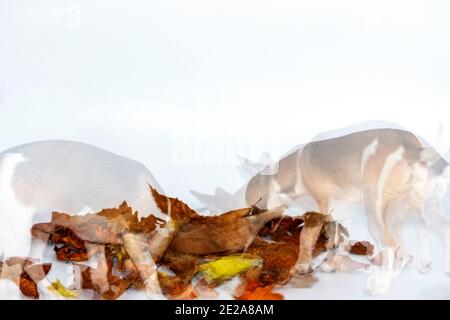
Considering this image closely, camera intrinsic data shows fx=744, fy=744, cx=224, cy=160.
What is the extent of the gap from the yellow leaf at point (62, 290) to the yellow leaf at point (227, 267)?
0.29 m

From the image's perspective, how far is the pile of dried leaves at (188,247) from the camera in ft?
5.38

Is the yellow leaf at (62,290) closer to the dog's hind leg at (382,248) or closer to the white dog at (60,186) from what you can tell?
the white dog at (60,186)

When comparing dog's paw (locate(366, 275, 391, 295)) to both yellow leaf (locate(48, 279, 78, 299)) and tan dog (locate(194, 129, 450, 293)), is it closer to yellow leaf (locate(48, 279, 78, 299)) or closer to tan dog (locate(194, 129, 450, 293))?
tan dog (locate(194, 129, 450, 293))

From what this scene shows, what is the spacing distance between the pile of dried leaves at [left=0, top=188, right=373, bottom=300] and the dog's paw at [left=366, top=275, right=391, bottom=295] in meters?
0.13

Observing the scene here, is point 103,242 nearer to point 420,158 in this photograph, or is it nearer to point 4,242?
point 4,242

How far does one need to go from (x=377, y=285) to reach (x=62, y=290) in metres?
0.69

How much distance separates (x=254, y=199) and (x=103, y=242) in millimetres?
413

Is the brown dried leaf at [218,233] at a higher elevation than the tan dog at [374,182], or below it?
below

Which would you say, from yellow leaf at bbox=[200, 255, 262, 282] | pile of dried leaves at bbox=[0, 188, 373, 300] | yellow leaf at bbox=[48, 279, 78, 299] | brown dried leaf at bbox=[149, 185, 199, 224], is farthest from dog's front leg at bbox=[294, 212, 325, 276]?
yellow leaf at bbox=[48, 279, 78, 299]

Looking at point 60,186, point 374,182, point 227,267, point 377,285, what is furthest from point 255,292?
point 60,186

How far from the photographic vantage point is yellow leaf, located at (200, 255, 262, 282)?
A: 166cm

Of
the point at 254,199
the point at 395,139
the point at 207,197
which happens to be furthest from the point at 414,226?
the point at 207,197

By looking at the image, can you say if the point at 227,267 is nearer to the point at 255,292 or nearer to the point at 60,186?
the point at 255,292

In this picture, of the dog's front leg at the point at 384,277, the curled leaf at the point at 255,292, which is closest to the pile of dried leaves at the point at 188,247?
the curled leaf at the point at 255,292
